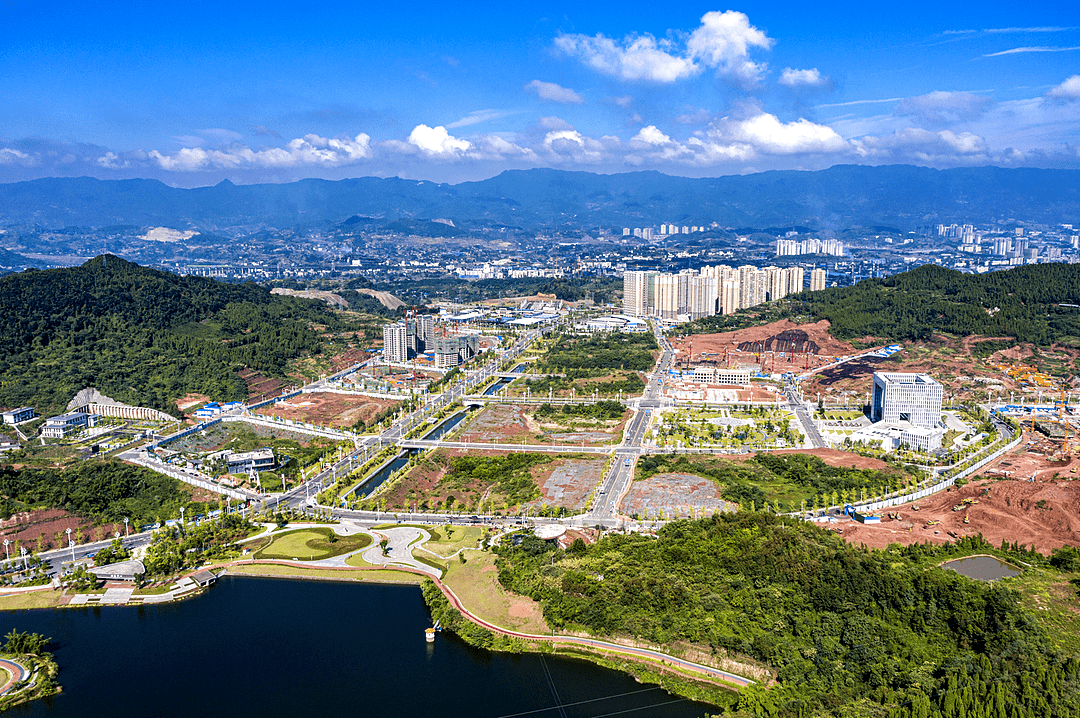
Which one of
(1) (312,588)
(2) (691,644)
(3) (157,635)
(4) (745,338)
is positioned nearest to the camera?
(2) (691,644)

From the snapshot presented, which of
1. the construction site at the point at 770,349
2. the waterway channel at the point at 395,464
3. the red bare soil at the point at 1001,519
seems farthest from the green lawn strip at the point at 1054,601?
the construction site at the point at 770,349

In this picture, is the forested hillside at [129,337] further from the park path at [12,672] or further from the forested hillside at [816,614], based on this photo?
the forested hillside at [816,614]

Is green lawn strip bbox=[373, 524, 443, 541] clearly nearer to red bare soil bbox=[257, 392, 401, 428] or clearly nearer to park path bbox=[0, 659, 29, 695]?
park path bbox=[0, 659, 29, 695]

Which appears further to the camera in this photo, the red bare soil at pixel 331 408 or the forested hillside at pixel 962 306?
the forested hillside at pixel 962 306

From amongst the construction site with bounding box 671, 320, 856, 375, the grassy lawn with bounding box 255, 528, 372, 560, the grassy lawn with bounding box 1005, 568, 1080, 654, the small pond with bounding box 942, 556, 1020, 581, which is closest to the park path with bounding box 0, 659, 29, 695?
the grassy lawn with bounding box 255, 528, 372, 560

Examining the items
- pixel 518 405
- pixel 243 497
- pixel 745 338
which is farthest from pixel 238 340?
pixel 745 338

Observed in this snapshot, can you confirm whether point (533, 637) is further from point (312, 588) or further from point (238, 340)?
point (238, 340)

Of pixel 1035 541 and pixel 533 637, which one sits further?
pixel 1035 541
